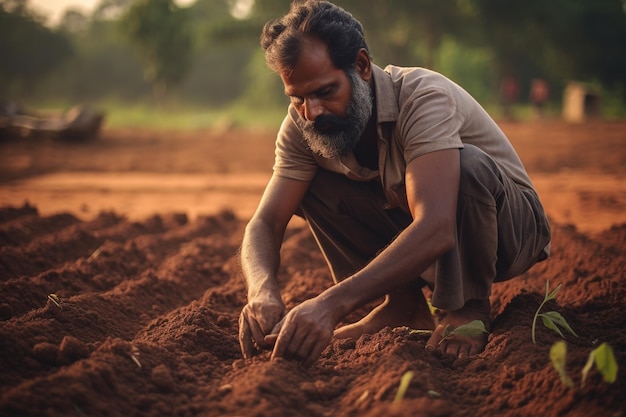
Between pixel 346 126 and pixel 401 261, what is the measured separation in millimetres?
670

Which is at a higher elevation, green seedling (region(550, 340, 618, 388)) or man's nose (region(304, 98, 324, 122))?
man's nose (region(304, 98, 324, 122))

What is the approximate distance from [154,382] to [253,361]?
1.20 ft

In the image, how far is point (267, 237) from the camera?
9.68ft

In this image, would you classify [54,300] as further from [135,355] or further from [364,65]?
[364,65]

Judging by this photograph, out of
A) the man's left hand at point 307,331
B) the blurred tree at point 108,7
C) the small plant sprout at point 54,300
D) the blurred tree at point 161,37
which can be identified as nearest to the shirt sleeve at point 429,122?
the man's left hand at point 307,331

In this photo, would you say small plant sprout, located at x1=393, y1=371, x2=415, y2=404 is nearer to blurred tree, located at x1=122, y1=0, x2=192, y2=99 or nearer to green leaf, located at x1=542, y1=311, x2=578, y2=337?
green leaf, located at x1=542, y1=311, x2=578, y2=337

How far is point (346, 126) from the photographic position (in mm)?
2811

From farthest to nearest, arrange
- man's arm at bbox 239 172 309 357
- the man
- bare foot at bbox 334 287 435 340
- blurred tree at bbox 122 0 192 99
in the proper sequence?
blurred tree at bbox 122 0 192 99 → bare foot at bbox 334 287 435 340 → man's arm at bbox 239 172 309 357 → the man

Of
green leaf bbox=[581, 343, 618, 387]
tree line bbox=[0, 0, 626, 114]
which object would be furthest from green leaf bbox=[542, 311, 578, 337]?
tree line bbox=[0, 0, 626, 114]

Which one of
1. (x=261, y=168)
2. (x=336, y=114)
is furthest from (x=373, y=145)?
(x=261, y=168)

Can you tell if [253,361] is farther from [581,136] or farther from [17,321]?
[581,136]

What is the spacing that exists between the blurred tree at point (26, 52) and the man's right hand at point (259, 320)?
3520cm

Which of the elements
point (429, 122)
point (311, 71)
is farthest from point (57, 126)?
point (429, 122)

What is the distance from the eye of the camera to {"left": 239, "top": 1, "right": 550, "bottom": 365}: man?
7.95 feet
